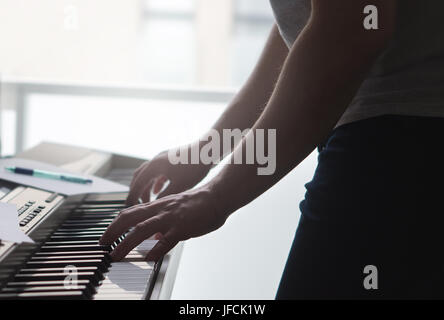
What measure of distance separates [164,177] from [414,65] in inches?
18.1

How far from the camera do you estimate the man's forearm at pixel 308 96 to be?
1.89 ft

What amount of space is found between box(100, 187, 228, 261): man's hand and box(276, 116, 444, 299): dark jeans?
115 millimetres

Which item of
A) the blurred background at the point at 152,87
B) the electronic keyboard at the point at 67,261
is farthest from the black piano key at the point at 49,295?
the blurred background at the point at 152,87

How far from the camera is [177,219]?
62cm

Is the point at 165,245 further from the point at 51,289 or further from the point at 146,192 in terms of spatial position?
the point at 146,192

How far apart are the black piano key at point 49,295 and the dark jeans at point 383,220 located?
0.75ft

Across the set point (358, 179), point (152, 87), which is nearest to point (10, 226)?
point (358, 179)

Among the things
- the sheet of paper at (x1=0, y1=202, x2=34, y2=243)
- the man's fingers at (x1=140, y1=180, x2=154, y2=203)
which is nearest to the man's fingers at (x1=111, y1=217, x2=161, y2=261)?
the sheet of paper at (x1=0, y1=202, x2=34, y2=243)

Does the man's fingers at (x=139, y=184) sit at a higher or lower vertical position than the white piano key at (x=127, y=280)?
higher

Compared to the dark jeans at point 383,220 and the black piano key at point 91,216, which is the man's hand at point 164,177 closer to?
the black piano key at point 91,216

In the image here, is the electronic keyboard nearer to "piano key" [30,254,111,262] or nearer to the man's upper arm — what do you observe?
"piano key" [30,254,111,262]

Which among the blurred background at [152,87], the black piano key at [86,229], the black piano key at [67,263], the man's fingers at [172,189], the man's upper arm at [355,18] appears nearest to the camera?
the man's upper arm at [355,18]

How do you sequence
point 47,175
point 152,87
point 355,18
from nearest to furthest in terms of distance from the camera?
point 355,18 → point 47,175 → point 152,87

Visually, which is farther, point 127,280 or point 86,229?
point 86,229
